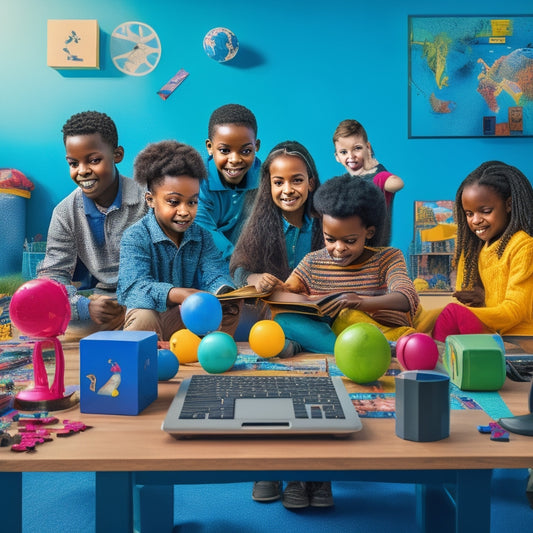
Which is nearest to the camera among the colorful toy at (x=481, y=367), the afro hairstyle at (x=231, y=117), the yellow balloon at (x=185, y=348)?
the colorful toy at (x=481, y=367)

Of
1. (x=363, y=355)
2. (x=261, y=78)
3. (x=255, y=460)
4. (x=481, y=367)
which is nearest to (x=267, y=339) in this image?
(x=363, y=355)

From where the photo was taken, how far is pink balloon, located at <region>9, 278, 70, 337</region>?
2.40ft

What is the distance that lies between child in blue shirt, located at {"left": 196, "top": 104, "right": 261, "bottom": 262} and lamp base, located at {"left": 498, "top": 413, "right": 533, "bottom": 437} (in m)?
1.16

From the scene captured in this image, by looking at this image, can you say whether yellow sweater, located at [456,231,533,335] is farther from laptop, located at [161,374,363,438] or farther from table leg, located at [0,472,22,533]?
table leg, located at [0,472,22,533]

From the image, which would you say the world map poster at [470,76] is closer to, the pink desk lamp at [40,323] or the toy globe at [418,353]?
the toy globe at [418,353]

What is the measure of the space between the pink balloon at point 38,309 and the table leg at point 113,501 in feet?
0.75

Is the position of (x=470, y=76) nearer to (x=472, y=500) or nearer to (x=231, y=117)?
(x=231, y=117)

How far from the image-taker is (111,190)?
1.75 meters

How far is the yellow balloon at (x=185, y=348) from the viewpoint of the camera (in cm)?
103

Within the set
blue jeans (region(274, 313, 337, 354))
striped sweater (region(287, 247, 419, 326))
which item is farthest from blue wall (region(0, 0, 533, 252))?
blue jeans (region(274, 313, 337, 354))

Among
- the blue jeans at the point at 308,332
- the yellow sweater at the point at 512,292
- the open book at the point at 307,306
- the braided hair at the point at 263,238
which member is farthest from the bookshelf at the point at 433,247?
the blue jeans at the point at 308,332

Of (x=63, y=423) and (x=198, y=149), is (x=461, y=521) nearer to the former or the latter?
(x=63, y=423)

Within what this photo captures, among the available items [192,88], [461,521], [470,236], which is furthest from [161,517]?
[192,88]

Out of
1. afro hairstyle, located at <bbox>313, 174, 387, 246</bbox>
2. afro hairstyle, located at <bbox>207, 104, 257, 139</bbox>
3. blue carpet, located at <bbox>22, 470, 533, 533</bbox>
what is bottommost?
blue carpet, located at <bbox>22, 470, 533, 533</bbox>
